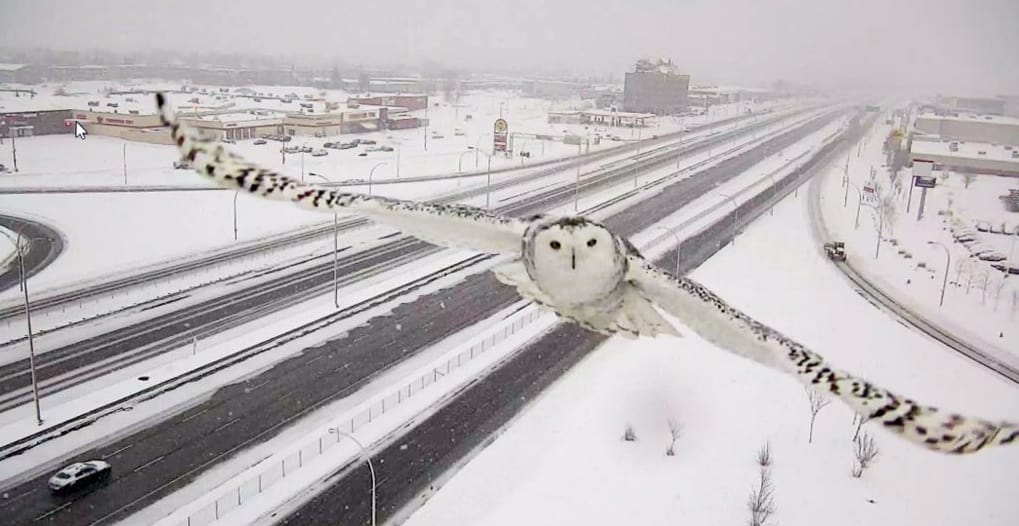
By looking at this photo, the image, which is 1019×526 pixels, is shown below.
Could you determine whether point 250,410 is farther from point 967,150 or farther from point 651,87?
point 651,87

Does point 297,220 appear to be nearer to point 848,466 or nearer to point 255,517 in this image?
point 255,517

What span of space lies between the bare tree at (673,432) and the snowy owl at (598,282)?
13.4 meters

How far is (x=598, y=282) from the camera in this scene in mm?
5781

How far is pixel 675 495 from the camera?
58.9ft

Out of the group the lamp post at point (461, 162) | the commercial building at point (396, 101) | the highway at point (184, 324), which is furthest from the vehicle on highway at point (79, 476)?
the commercial building at point (396, 101)

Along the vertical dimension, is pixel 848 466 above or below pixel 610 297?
below

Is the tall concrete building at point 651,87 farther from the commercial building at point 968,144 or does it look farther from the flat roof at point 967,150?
the flat roof at point 967,150

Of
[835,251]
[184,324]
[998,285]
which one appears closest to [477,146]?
[835,251]

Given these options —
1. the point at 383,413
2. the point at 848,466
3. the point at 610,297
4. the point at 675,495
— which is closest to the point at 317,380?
the point at 383,413

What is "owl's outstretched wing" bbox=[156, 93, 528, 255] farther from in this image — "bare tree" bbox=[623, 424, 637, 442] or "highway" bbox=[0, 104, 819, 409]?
"highway" bbox=[0, 104, 819, 409]

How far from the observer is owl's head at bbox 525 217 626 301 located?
545cm

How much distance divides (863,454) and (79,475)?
17845 mm

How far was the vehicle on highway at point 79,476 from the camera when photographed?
56.7ft

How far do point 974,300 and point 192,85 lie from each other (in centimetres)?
8994
